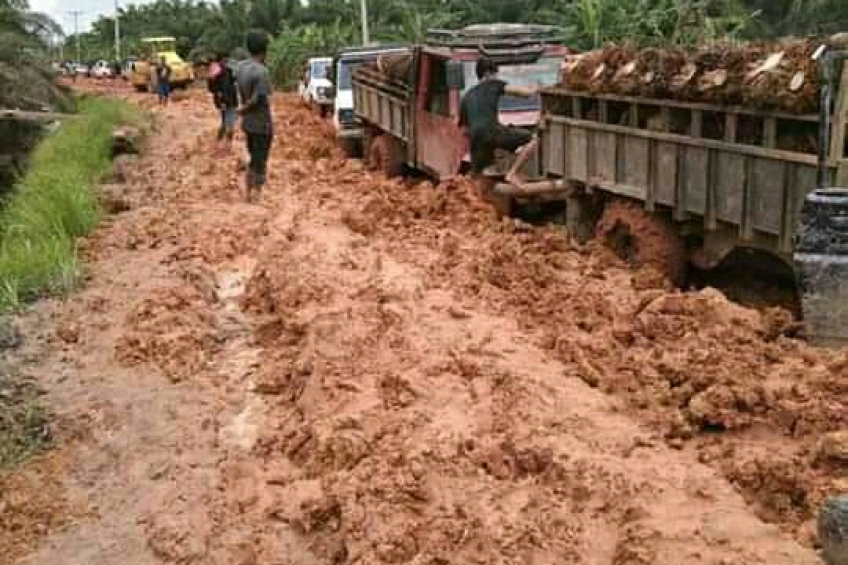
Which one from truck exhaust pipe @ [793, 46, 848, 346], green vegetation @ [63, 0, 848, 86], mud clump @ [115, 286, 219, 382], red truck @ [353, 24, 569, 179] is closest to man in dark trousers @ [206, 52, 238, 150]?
red truck @ [353, 24, 569, 179]

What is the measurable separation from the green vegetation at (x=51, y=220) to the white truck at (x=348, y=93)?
425cm

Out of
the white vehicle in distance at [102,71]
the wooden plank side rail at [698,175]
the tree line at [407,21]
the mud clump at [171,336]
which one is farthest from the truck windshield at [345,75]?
the white vehicle in distance at [102,71]

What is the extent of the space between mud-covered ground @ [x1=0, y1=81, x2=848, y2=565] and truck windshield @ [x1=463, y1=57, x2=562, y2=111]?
10.5 feet

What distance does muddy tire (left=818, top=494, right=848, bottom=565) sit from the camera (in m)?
3.66

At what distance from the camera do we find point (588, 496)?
14.7 feet

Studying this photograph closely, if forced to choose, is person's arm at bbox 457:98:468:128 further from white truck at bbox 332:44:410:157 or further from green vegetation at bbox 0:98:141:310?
white truck at bbox 332:44:410:157

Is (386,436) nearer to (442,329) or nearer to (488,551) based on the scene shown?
(488,551)

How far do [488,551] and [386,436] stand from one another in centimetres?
115

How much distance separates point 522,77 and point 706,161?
4847 mm

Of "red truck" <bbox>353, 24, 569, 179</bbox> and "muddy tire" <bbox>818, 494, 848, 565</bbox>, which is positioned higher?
"red truck" <bbox>353, 24, 569, 179</bbox>

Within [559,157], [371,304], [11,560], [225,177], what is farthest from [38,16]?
[11,560]

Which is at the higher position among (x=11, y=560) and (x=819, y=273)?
(x=819, y=273)

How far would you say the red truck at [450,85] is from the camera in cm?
1210

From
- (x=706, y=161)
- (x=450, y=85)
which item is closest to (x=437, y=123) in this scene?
(x=450, y=85)
